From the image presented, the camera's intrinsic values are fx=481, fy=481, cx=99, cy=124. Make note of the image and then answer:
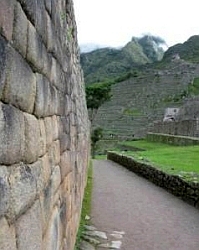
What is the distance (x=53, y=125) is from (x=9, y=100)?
5.38ft

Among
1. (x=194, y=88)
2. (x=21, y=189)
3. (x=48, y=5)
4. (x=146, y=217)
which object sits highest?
(x=194, y=88)

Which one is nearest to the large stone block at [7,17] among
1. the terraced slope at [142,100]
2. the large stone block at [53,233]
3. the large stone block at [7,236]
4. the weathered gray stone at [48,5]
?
the large stone block at [7,236]

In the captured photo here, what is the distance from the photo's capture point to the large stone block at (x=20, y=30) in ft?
7.24

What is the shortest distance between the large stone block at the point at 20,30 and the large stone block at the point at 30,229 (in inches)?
32.4

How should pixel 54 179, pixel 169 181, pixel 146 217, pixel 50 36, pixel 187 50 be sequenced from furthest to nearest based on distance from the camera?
pixel 187 50 → pixel 169 181 → pixel 146 217 → pixel 54 179 → pixel 50 36

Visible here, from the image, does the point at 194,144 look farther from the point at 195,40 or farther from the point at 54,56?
the point at 195,40

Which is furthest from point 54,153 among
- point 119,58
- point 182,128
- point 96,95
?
point 119,58

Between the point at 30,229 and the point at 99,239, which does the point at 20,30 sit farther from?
the point at 99,239

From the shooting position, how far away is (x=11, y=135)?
6.99 ft

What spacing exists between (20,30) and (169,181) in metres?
12.1

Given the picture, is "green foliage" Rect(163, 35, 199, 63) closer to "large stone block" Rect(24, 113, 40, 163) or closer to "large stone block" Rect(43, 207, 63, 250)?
"large stone block" Rect(43, 207, 63, 250)

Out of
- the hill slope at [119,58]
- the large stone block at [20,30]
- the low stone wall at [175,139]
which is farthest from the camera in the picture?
the hill slope at [119,58]

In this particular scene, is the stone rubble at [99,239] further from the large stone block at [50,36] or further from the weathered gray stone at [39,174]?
the weathered gray stone at [39,174]

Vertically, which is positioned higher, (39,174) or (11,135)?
(11,135)
